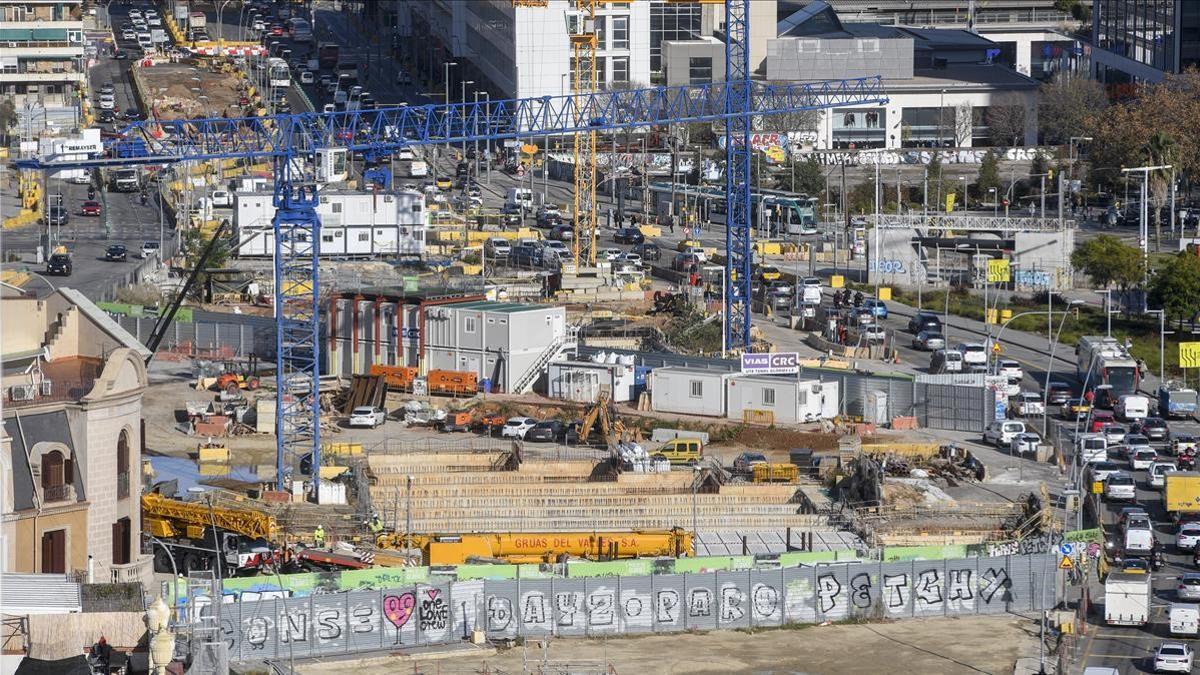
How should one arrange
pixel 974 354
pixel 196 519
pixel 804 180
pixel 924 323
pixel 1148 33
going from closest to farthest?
pixel 196 519 < pixel 974 354 < pixel 924 323 < pixel 804 180 < pixel 1148 33

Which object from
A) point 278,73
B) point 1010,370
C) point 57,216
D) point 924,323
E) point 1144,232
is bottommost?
point 1010,370

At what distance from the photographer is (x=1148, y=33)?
142250mm

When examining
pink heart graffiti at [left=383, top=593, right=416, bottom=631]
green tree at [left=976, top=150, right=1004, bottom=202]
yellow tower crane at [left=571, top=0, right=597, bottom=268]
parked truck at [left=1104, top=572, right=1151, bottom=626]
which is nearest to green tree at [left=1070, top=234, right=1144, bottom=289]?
yellow tower crane at [left=571, top=0, right=597, bottom=268]

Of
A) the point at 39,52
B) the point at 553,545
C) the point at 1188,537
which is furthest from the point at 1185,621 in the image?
the point at 39,52

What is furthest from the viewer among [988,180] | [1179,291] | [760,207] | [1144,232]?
[988,180]

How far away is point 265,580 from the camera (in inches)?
2068

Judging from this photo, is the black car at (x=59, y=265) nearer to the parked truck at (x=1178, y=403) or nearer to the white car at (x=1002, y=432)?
the white car at (x=1002, y=432)

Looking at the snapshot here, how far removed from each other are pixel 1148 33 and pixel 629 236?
142 feet

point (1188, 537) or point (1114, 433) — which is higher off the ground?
point (1114, 433)

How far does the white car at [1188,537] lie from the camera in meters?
60.8

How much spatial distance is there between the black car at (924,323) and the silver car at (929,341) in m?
0.35

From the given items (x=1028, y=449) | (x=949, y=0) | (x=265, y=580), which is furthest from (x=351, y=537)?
(x=949, y=0)

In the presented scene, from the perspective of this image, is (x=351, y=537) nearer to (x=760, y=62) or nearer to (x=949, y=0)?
(x=760, y=62)

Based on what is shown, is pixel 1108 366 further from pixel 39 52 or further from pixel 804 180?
pixel 39 52
